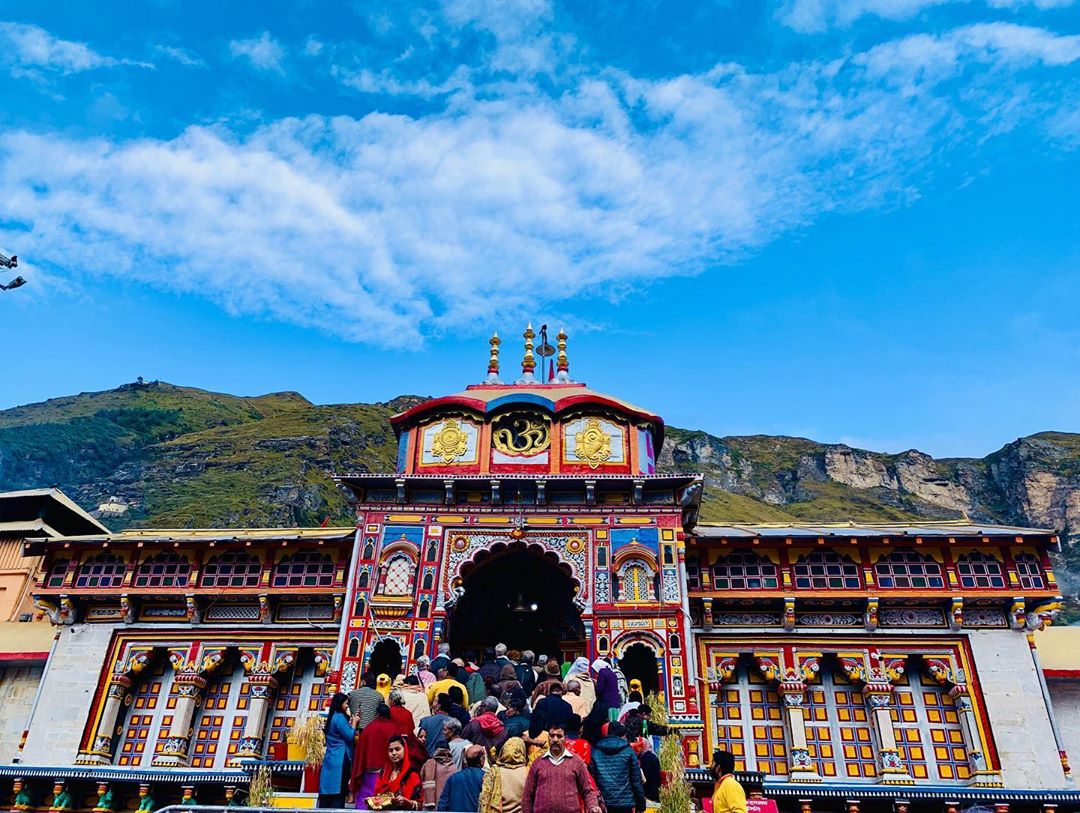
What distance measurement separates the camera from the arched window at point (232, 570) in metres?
20.6

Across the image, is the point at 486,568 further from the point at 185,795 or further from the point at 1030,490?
the point at 1030,490

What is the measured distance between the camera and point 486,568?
69.8 feet

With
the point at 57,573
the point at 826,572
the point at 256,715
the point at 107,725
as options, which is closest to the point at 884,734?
the point at 826,572

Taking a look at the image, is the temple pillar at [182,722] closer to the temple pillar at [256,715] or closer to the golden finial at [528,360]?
the temple pillar at [256,715]

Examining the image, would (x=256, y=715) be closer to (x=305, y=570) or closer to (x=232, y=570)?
(x=305, y=570)

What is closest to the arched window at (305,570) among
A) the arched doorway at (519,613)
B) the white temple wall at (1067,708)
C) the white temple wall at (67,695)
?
the arched doorway at (519,613)

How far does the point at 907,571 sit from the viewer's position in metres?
19.4

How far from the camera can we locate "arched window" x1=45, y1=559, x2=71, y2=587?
20844mm

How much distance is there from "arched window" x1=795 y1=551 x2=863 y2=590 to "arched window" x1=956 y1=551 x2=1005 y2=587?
92.8 inches

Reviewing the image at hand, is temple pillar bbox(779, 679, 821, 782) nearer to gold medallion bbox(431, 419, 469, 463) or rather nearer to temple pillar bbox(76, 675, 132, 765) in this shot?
gold medallion bbox(431, 419, 469, 463)

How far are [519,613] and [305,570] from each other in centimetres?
548

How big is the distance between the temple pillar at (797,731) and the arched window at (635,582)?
3850 millimetres

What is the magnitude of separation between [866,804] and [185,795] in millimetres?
13089

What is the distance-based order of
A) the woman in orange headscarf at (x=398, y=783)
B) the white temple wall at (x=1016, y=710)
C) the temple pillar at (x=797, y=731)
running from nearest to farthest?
1. the woman in orange headscarf at (x=398, y=783)
2. the white temple wall at (x=1016, y=710)
3. the temple pillar at (x=797, y=731)
